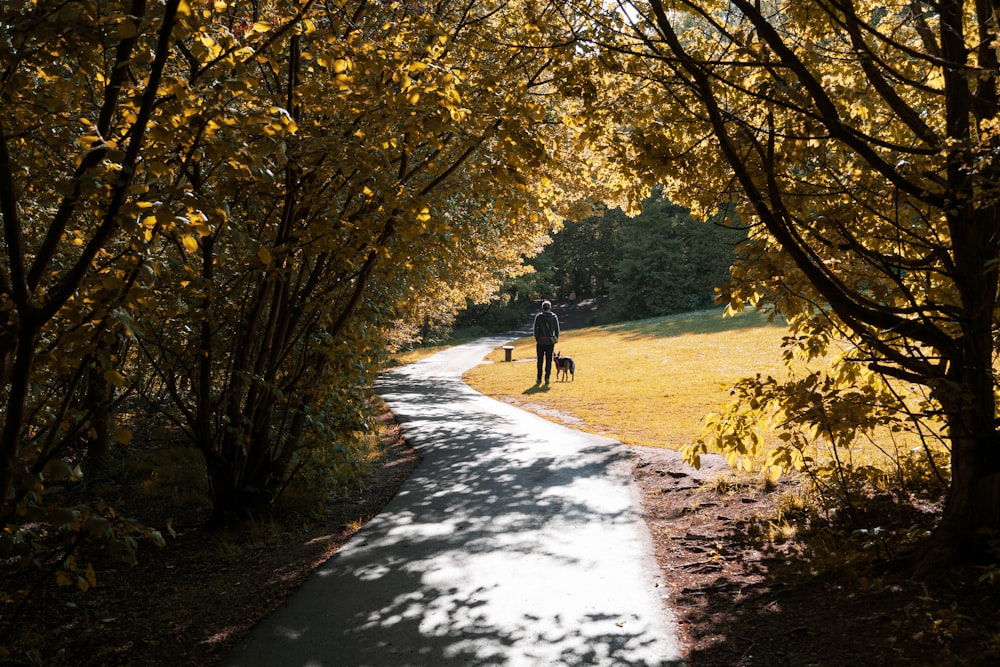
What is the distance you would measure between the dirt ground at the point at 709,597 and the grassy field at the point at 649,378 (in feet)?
4.61

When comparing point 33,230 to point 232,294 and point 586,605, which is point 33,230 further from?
point 586,605

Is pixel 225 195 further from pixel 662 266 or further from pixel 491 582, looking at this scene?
pixel 662 266

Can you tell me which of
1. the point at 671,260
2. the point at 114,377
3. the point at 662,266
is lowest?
the point at 114,377

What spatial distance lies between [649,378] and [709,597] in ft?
45.1

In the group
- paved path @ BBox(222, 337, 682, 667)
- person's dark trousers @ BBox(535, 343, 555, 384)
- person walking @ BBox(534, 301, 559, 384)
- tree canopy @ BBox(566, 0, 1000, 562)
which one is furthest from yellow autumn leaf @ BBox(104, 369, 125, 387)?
person's dark trousers @ BBox(535, 343, 555, 384)

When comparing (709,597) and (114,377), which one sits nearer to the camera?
(114,377)

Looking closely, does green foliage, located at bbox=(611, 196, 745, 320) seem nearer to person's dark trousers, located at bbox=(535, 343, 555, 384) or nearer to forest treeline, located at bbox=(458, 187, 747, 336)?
forest treeline, located at bbox=(458, 187, 747, 336)

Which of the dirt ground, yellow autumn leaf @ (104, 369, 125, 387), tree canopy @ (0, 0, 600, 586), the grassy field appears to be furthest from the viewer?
the grassy field

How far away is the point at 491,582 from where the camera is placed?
209 inches

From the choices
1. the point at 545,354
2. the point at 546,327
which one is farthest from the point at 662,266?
the point at 546,327

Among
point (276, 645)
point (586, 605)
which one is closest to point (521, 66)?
point (586, 605)

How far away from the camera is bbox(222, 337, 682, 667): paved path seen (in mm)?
4273

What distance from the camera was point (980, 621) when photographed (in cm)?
379

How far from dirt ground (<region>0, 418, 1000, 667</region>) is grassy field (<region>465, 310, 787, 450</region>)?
4.61 ft
